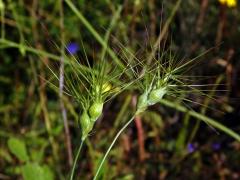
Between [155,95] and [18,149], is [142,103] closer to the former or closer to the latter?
[155,95]

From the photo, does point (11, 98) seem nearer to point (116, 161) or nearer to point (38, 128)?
point (38, 128)

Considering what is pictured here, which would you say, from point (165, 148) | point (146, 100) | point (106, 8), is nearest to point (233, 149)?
point (165, 148)

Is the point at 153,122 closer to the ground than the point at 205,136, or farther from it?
farther from it

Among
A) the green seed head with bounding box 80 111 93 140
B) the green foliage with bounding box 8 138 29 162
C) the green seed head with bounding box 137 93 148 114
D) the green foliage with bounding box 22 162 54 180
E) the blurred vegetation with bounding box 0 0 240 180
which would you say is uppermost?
the green seed head with bounding box 80 111 93 140

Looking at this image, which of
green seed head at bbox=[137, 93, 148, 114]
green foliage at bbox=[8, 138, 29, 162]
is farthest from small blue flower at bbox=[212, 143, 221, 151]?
green seed head at bbox=[137, 93, 148, 114]

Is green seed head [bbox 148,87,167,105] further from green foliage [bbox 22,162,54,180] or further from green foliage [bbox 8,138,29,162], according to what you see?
green foliage [bbox 8,138,29,162]

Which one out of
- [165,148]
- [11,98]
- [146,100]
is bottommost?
[165,148]

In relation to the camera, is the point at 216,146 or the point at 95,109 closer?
the point at 95,109

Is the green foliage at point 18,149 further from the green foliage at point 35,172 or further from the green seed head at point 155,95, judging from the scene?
the green seed head at point 155,95

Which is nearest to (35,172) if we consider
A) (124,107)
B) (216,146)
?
(124,107)
